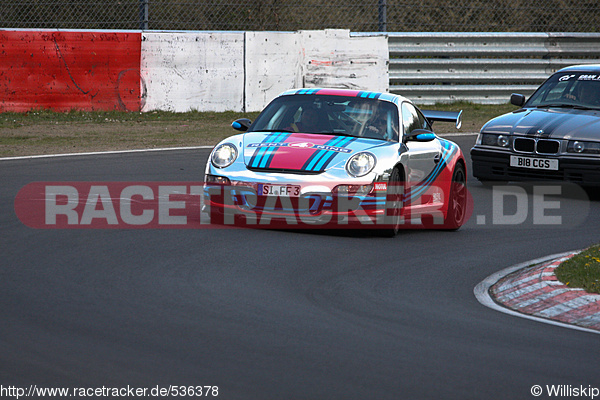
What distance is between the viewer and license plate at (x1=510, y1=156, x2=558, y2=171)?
11.8 metres

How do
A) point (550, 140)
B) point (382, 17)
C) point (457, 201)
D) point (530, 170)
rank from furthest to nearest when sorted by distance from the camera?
point (382, 17) < point (530, 170) < point (550, 140) < point (457, 201)

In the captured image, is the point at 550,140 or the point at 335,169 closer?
the point at 335,169

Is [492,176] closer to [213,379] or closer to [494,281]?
[494,281]

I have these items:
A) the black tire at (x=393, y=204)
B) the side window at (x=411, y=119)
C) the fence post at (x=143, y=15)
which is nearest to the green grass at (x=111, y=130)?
the fence post at (x=143, y=15)

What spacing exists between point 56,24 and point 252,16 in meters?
5.30

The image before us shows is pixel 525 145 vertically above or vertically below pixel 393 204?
above

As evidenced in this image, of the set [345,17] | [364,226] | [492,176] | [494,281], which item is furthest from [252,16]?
[494,281]

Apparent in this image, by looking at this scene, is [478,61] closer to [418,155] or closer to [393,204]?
[418,155]

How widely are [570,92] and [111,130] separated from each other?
7992mm

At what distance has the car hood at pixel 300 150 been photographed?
874 cm

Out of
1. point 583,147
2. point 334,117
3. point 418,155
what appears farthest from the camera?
point 583,147

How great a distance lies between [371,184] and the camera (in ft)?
28.8

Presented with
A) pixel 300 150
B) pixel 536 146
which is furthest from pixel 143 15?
pixel 300 150

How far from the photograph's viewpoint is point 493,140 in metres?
12.3
